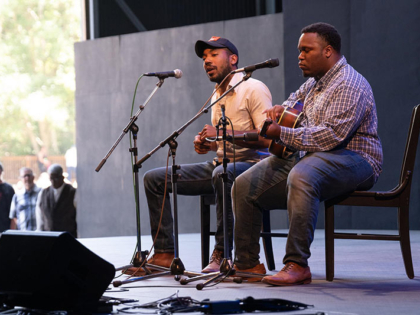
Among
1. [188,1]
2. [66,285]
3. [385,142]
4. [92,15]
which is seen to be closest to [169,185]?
[66,285]

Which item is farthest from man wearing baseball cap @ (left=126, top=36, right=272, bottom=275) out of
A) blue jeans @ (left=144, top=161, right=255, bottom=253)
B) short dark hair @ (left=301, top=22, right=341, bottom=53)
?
short dark hair @ (left=301, top=22, right=341, bottom=53)

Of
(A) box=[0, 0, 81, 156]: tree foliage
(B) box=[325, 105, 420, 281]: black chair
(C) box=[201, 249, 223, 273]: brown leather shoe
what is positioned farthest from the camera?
(A) box=[0, 0, 81, 156]: tree foliage

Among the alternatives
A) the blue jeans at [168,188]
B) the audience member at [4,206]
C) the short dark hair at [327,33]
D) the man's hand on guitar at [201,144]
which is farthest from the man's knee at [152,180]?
the audience member at [4,206]

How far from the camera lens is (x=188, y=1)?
8242 mm

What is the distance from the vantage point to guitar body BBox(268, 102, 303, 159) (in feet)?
10.8

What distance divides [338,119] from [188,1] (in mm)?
5568

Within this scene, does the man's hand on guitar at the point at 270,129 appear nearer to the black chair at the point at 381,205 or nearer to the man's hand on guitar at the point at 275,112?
the man's hand on guitar at the point at 275,112

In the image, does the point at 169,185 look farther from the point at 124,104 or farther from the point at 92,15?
the point at 92,15

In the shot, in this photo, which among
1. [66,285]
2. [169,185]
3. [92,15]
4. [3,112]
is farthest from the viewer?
[3,112]

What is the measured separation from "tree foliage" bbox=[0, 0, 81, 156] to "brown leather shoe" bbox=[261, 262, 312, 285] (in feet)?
60.9

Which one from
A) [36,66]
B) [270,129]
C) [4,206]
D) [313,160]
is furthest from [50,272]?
[36,66]

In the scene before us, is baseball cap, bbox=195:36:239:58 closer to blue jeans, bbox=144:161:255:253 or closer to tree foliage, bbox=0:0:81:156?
blue jeans, bbox=144:161:255:253

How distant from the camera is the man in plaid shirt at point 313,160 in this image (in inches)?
119

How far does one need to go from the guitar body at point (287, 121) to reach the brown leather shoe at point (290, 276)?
618 mm
